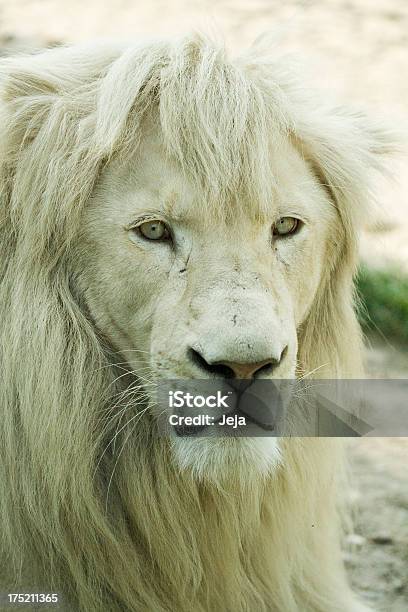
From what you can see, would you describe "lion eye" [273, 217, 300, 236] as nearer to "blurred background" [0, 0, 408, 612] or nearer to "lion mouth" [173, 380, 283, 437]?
"lion mouth" [173, 380, 283, 437]

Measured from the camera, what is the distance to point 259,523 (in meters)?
2.25

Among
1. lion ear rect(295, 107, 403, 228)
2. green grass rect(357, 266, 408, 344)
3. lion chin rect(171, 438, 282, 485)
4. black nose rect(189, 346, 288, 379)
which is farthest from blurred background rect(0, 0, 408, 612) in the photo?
black nose rect(189, 346, 288, 379)

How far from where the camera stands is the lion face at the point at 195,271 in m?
1.86

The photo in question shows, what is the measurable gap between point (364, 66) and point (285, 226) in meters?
3.39

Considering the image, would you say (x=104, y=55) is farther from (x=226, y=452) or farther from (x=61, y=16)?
(x=61, y=16)

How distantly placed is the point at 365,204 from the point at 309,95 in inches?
9.9

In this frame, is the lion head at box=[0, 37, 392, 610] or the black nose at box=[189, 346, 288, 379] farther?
the lion head at box=[0, 37, 392, 610]

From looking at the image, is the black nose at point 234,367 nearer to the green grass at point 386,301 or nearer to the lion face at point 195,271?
the lion face at point 195,271

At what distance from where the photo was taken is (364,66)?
5.29 metres

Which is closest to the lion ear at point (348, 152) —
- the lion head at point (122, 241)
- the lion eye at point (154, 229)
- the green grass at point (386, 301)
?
the lion head at point (122, 241)

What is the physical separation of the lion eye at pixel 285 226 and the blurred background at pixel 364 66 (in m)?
1.18

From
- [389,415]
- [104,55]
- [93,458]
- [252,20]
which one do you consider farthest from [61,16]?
[93,458]

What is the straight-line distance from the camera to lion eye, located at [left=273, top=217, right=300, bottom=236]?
6.84ft

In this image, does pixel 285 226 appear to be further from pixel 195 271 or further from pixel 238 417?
pixel 238 417
